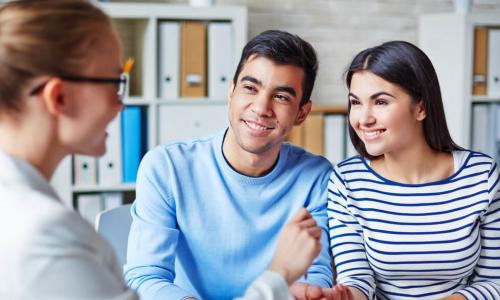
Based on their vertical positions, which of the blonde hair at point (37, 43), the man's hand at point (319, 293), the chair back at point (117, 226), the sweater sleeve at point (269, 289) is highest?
the blonde hair at point (37, 43)

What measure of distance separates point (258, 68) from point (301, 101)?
0.16m

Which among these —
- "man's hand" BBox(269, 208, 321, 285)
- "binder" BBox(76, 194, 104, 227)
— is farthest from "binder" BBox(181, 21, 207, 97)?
Answer: "man's hand" BBox(269, 208, 321, 285)

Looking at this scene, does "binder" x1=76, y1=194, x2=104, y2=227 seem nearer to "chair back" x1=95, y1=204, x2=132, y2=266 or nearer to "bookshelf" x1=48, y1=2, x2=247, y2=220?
"bookshelf" x1=48, y1=2, x2=247, y2=220

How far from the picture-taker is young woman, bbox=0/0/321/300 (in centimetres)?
82

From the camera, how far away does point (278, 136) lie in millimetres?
1684

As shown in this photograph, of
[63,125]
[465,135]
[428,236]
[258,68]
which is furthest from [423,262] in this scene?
[465,135]

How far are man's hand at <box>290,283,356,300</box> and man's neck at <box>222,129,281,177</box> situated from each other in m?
0.34

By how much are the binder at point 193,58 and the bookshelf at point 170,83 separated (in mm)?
11

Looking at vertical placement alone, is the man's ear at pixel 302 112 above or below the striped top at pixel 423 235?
above

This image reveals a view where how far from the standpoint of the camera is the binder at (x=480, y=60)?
3.63 metres

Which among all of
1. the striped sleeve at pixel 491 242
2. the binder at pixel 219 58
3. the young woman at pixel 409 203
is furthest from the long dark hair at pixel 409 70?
the binder at pixel 219 58

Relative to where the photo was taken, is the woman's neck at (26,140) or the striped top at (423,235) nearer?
the woman's neck at (26,140)

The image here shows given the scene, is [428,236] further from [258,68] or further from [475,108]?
[475,108]

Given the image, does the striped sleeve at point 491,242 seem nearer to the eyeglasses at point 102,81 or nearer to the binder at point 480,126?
the eyeglasses at point 102,81
